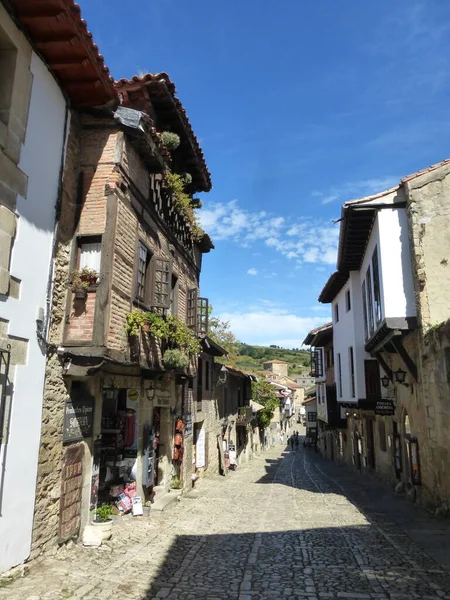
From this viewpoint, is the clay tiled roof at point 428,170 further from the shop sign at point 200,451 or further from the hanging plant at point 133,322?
the shop sign at point 200,451

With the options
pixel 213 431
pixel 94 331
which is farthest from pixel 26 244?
pixel 213 431

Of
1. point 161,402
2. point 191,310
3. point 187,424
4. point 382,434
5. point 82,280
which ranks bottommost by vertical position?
point 382,434

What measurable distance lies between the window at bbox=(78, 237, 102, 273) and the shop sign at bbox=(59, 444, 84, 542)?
318cm

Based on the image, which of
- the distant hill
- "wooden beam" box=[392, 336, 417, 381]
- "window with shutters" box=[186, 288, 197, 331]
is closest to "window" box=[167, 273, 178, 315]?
"window with shutters" box=[186, 288, 197, 331]

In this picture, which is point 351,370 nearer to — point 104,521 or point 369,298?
point 369,298

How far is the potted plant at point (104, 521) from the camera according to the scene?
25.9 feet

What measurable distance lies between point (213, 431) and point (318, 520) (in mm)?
10465

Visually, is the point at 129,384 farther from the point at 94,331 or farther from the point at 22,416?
the point at 22,416

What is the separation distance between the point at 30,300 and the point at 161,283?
397cm

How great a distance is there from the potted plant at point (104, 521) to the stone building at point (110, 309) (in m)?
0.19

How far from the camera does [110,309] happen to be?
7.81 m

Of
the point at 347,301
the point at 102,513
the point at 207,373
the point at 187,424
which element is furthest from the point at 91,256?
the point at 347,301

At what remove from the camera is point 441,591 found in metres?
5.87

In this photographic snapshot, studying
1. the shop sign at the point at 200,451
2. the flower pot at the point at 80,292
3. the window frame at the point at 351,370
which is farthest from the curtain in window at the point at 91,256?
the window frame at the point at 351,370
